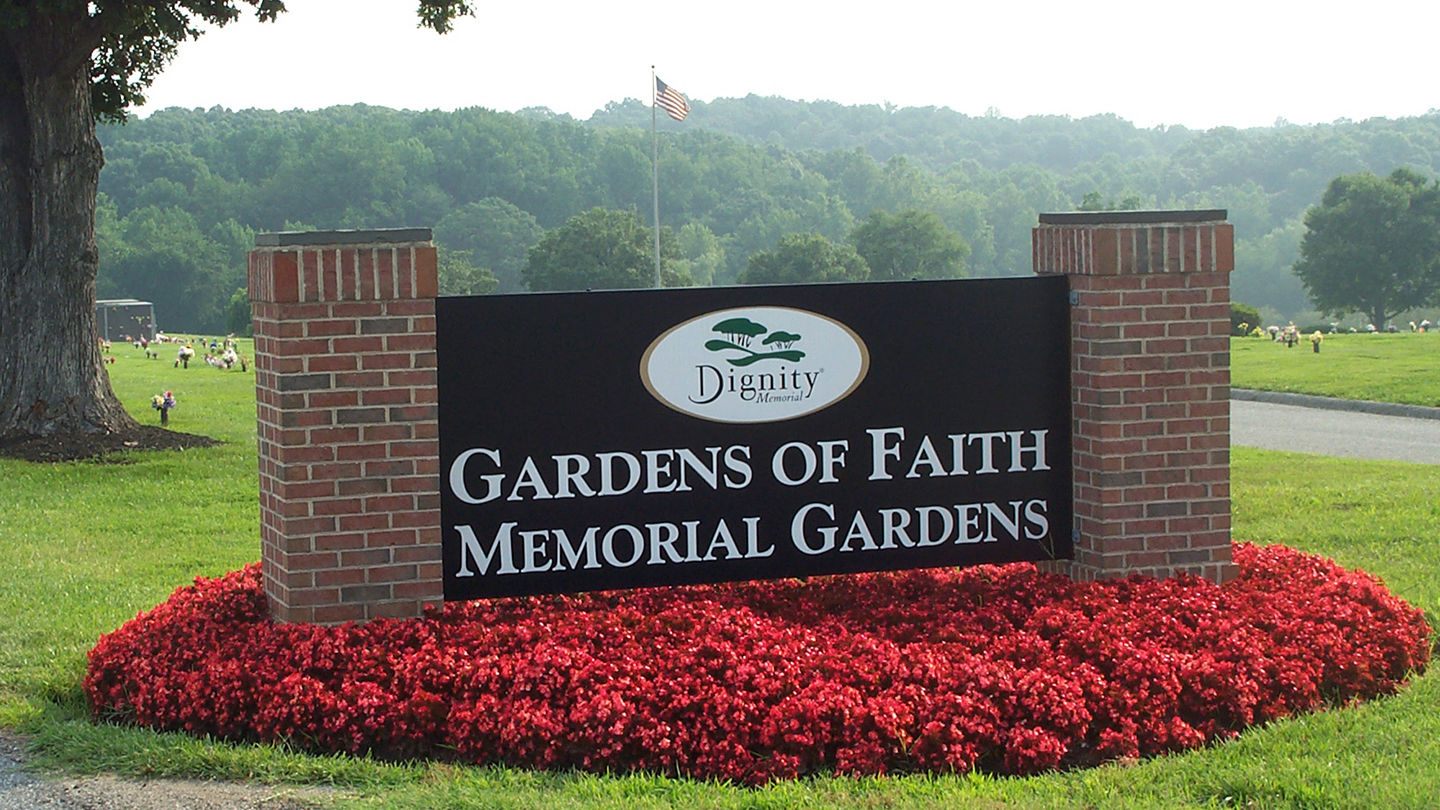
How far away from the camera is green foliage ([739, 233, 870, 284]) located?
86.1m

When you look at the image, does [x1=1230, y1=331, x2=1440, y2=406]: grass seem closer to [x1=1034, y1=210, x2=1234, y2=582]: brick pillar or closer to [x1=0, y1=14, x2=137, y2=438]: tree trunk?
[x1=1034, y1=210, x2=1234, y2=582]: brick pillar

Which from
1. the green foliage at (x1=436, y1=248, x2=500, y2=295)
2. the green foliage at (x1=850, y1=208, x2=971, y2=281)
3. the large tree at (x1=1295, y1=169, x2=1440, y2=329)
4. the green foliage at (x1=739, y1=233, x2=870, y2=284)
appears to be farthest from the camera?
the green foliage at (x1=850, y1=208, x2=971, y2=281)

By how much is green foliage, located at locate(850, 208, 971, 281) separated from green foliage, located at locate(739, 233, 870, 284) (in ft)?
22.1

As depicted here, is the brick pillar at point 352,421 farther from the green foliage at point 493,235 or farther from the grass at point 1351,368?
the green foliage at point 493,235

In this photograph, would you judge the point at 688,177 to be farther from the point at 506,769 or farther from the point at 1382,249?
the point at 506,769

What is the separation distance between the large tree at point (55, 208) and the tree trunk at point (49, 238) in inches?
0.4

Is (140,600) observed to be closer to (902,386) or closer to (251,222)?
(902,386)

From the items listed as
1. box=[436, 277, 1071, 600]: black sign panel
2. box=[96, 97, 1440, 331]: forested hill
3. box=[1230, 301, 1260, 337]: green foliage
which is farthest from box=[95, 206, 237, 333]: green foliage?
box=[436, 277, 1071, 600]: black sign panel

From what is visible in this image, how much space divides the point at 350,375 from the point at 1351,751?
3.80m

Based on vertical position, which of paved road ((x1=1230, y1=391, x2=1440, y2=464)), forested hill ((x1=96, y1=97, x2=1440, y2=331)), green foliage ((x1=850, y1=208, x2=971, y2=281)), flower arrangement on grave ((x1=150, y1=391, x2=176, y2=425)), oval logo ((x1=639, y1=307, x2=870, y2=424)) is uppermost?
forested hill ((x1=96, y1=97, x2=1440, y2=331))

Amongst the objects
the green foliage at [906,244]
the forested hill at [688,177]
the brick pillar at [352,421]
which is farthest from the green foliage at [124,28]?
the green foliage at [906,244]

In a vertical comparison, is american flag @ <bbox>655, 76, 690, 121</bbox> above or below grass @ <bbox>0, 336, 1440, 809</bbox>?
above

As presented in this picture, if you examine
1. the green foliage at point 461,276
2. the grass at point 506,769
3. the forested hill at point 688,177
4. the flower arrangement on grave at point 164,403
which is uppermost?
the forested hill at point 688,177

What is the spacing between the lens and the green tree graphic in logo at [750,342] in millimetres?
6328
